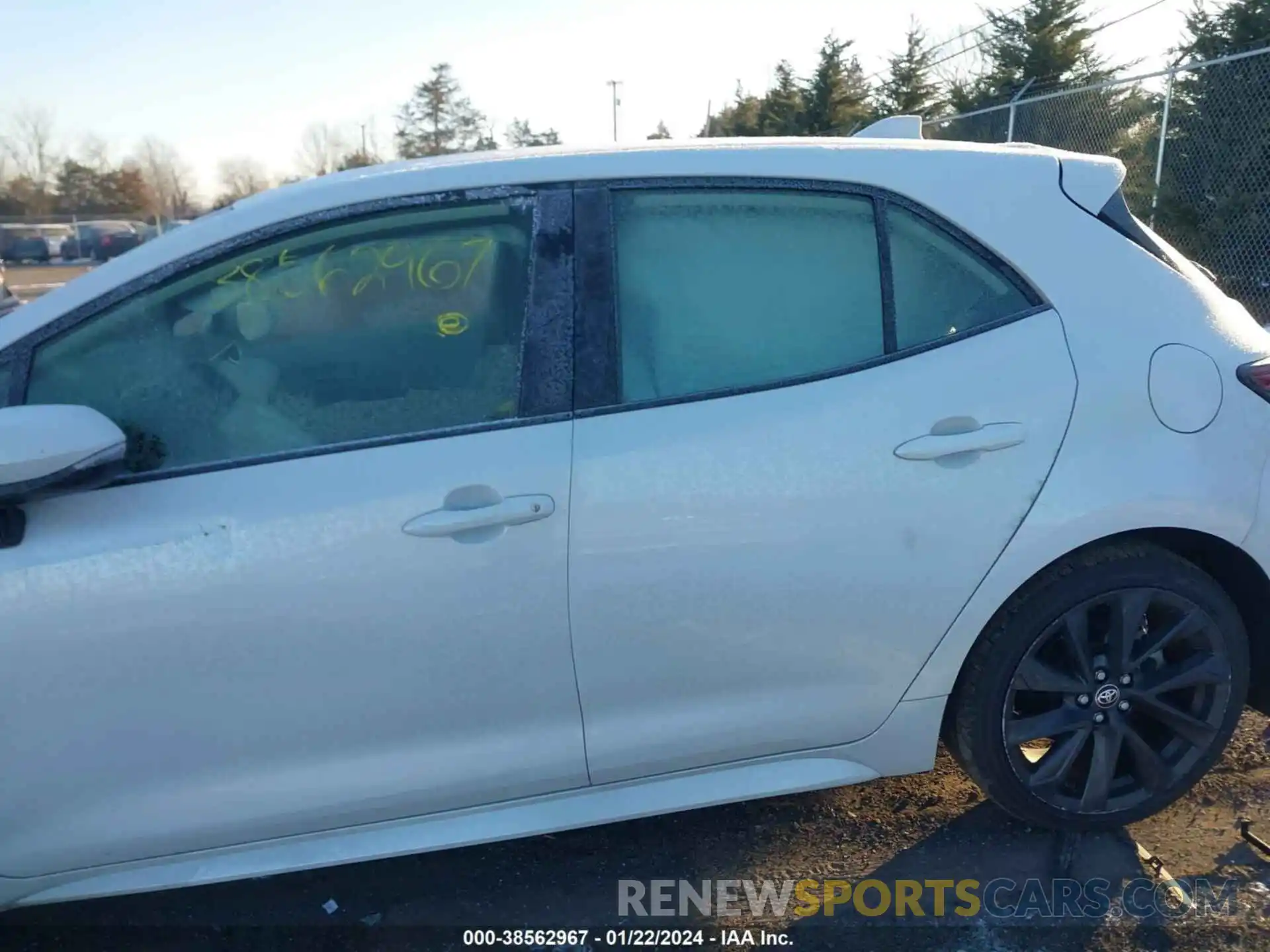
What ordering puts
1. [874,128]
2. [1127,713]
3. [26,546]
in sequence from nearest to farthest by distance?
1. [26,546]
2. [1127,713]
3. [874,128]

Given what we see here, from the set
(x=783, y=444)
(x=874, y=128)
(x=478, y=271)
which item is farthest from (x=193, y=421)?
(x=874, y=128)

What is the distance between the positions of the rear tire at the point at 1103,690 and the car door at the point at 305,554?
1.03m

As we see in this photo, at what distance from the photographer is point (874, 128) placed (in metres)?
3.02

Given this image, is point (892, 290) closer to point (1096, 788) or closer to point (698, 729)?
point (698, 729)

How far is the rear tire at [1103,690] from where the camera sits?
2.41 metres

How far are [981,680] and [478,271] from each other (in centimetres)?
152

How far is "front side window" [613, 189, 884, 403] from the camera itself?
2.28 metres

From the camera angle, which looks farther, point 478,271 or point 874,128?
point 874,128

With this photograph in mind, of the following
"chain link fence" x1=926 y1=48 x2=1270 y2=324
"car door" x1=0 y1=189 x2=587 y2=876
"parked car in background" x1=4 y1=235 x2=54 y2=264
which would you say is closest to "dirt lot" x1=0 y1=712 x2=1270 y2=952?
"car door" x1=0 y1=189 x2=587 y2=876

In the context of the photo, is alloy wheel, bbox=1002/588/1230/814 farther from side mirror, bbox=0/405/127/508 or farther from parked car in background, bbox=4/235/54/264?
parked car in background, bbox=4/235/54/264

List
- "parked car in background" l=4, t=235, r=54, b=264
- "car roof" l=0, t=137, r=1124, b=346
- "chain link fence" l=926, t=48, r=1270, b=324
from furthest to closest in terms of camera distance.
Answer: "parked car in background" l=4, t=235, r=54, b=264, "chain link fence" l=926, t=48, r=1270, b=324, "car roof" l=0, t=137, r=1124, b=346

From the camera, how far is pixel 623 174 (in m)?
2.30

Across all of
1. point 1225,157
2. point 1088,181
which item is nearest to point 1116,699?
point 1088,181

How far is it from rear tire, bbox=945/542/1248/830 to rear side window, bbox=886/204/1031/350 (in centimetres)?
63
